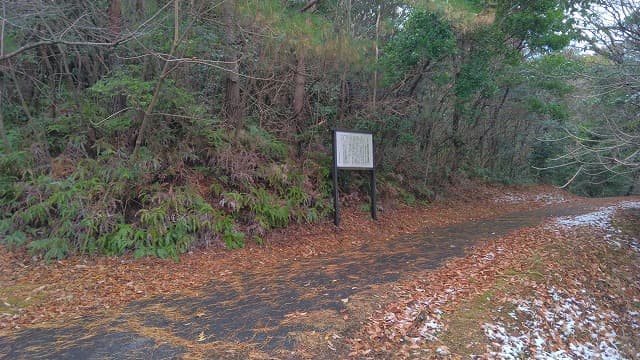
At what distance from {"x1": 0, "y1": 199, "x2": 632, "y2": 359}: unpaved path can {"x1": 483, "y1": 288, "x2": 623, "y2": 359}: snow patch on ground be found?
159cm

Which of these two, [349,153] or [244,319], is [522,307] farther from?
[349,153]

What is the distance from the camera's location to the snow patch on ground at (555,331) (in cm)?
545

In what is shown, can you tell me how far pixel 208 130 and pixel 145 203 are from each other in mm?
2290

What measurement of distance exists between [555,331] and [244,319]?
4.14 m

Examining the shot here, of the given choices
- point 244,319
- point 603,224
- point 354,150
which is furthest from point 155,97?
point 603,224

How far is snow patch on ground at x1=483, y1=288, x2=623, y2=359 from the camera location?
5.45 meters

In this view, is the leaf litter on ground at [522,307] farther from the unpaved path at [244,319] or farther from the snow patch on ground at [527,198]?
the snow patch on ground at [527,198]

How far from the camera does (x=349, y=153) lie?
1120 centimetres

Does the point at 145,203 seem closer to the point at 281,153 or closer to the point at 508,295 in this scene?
the point at 281,153

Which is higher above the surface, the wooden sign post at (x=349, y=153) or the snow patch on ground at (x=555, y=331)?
the wooden sign post at (x=349, y=153)

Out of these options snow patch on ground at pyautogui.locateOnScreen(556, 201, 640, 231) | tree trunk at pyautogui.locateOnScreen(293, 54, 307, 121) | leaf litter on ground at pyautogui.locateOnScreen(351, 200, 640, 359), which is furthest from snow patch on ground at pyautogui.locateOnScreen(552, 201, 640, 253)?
tree trunk at pyautogui.locateOnScreen(293, 54, 307, 121)

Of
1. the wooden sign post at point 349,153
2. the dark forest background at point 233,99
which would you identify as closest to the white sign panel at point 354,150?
the wooden sign post at point 349,153

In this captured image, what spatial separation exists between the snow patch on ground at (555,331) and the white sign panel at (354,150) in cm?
533

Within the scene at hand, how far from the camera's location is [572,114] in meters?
20.2
